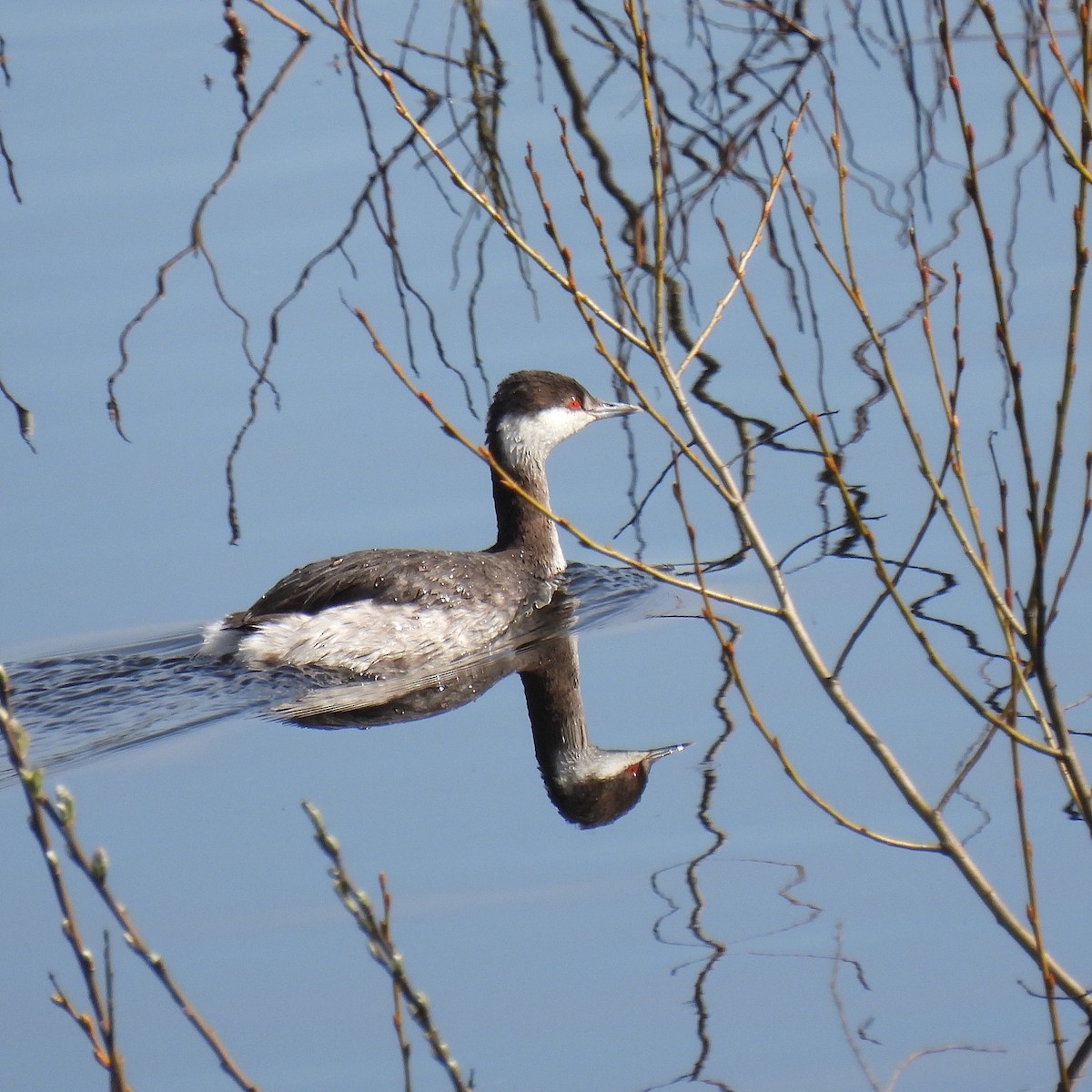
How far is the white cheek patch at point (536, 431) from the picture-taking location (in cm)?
762

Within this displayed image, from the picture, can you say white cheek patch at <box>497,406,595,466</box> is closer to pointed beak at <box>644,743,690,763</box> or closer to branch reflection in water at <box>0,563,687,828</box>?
branch reflection in water at <box>0,563,687,828</box>

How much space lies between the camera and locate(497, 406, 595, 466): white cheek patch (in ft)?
25.0

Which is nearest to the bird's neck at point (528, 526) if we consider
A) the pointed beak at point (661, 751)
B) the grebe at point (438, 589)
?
the grebe at point (438, 589)

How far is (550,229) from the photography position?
10.7 feet

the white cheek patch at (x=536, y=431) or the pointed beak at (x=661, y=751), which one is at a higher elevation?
the white cheek patch at (x=536, y=431)

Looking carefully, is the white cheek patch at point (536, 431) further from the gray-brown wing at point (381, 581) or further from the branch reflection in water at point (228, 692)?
the branch reflection in water at point (228, 692)

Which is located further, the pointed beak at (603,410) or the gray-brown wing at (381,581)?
the pointed beak at (603,410)

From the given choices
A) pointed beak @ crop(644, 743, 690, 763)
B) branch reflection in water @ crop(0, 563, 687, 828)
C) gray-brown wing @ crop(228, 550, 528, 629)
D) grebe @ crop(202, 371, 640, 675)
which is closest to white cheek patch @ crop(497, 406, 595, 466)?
grebe @ crop(202, 371, 640, 675)

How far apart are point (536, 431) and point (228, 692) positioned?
1.90 m

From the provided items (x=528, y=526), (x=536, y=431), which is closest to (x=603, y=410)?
(x=536, y=431)

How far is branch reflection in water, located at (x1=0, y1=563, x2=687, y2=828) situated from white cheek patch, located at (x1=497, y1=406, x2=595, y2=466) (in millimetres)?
1001

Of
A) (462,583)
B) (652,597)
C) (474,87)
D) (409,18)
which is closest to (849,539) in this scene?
(652,597)

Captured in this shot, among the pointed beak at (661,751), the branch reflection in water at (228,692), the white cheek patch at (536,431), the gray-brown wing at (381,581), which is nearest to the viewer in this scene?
the pointed beak at (661,751)

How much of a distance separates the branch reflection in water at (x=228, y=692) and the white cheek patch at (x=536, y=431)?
1.00 meters
